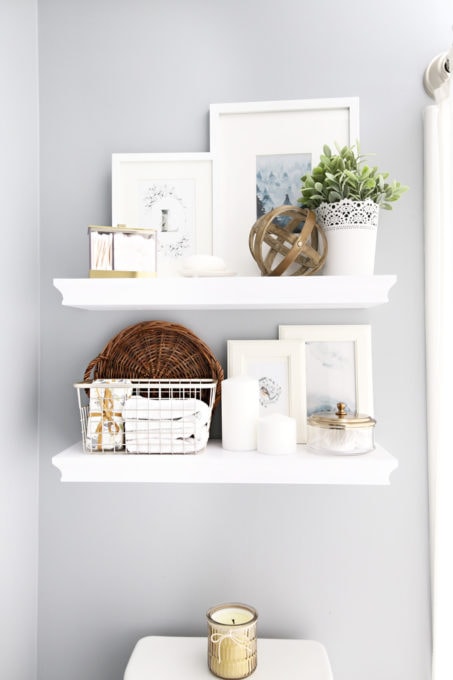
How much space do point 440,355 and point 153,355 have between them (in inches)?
25.1

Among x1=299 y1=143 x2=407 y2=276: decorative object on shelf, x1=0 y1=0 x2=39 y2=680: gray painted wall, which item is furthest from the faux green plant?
x1=0 y1=0 x2=39 y2=680: gray painted wall

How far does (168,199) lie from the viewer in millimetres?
1304

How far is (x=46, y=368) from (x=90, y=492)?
317 millimetres

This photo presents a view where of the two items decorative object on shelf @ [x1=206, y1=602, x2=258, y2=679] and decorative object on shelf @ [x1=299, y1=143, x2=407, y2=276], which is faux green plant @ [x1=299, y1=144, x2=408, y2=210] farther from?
decorative object on shelf @ [x1=206, y1=602, x2=258, y2=679]

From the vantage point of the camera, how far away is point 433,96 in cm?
127

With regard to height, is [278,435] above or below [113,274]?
below

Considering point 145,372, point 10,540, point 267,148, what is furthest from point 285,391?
point 10,540

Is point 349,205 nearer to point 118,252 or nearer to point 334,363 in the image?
point 334,363

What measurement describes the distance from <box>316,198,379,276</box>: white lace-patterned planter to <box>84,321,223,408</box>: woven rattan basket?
0.37 metres

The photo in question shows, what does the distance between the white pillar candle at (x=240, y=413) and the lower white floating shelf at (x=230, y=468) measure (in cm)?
5

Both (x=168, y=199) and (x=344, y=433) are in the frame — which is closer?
(x=344, y=433)

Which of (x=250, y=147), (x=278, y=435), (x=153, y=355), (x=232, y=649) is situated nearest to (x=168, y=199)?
(x=250, y=147)

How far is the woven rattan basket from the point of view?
1.29 metres

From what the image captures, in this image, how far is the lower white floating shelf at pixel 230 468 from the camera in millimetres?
1095
